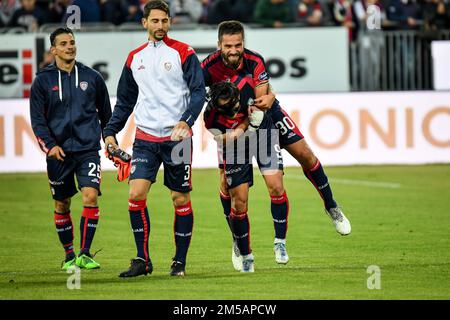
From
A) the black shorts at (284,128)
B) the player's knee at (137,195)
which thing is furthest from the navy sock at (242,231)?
the black shorts at (284,128)

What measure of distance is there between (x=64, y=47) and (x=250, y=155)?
221 centimetres

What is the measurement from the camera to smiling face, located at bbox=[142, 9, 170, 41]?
11727 millimetres

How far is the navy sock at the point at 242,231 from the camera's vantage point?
12281mm

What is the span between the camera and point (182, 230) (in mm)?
12055

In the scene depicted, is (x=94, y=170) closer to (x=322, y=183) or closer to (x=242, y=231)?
(x=242, y=231)

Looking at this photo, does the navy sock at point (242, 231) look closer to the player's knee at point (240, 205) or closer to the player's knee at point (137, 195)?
the player's knee at point (240, 205)

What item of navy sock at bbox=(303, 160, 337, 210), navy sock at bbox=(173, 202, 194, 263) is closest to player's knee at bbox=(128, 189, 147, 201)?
navy sock at bbox=(173, 202, 194, 263)

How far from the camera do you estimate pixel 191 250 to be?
1434cm

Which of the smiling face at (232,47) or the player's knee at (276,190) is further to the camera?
the player's knee at (276,190)

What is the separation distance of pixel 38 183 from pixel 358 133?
607 cm

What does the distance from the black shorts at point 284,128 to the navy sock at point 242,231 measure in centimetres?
132

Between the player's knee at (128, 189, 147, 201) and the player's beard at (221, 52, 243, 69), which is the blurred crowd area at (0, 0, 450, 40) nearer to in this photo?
the player's beard at (221, 52, 243, 69)

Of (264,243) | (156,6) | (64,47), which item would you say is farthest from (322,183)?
(64,47)
